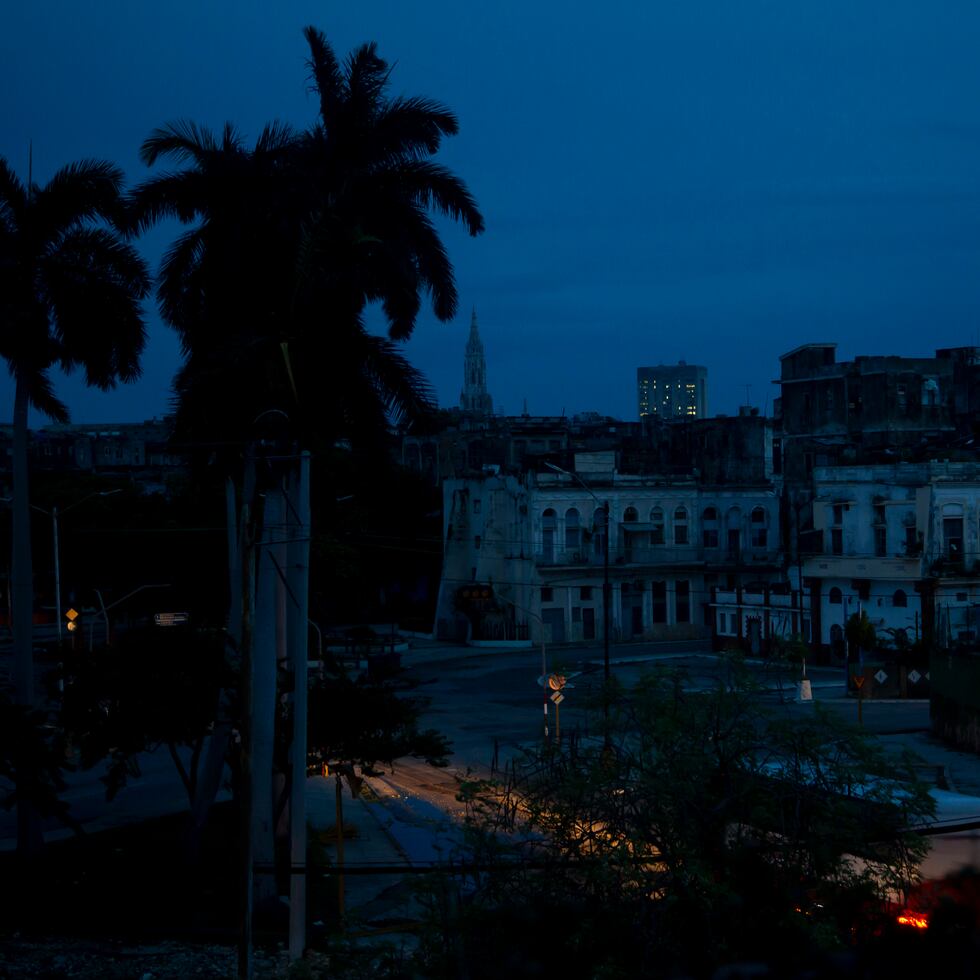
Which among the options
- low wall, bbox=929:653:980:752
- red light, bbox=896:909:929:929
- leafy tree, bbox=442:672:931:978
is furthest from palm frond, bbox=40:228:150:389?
low wall, bbox=929:653:980:752

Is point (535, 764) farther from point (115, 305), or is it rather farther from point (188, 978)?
point (115, 305)

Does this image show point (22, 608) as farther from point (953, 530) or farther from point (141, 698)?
point (953, 530)

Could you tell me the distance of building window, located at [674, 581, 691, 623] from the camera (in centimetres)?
7669

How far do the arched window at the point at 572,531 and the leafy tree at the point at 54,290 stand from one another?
48.6 m

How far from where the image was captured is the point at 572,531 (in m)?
74.3

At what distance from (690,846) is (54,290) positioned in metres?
17.6

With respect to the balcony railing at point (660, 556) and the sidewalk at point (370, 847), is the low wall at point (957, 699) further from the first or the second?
the balcony railing at point (660, 556)

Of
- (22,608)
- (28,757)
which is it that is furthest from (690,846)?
(22,608)

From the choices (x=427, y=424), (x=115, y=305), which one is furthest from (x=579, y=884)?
(x=115, y=305)

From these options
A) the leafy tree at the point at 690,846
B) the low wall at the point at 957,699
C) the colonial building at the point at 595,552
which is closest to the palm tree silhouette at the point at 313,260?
the leafy tree at the point at 690,846

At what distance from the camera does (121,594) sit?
72.9m

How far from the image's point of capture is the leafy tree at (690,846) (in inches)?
522

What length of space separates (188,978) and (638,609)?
190 ft

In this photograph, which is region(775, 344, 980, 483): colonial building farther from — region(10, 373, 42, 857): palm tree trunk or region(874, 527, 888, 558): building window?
region(10, 373, 42, 857): palm tree trunk
